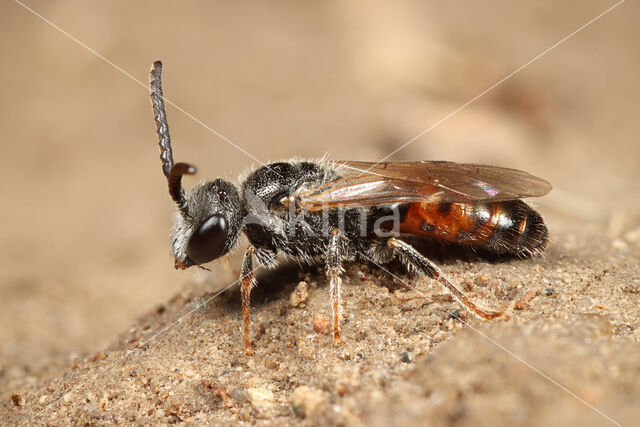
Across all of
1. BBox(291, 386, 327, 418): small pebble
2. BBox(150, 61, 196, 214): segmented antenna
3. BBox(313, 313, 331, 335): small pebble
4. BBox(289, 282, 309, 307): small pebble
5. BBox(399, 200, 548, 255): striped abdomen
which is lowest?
BBox(291, 386, 327, 418): small pebble

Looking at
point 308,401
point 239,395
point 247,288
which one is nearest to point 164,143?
point 247,288

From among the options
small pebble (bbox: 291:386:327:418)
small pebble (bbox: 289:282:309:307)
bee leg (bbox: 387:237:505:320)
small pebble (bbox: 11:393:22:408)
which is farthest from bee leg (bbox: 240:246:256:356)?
small pebble (bbox: 11:393:22:408)

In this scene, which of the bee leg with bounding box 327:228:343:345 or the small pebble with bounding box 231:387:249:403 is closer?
the small pebble with bounding box 231:387:249:403

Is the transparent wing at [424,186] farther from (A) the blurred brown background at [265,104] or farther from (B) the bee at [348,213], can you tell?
(A) the blurred brown background at [265,104]

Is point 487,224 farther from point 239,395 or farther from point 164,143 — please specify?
point 164,143

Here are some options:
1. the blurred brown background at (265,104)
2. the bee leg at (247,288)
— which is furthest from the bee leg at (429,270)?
the blurred brown background at (265,104)

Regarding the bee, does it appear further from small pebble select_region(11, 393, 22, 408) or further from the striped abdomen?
small pebble select_region(11, 393, 22, 408)

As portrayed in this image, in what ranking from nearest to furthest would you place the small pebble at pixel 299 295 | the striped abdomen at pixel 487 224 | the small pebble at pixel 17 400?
the small pebble at pixel 17 400 → the small pebble at pixel 299 295 → the striped abdomen at pixel 487 224
